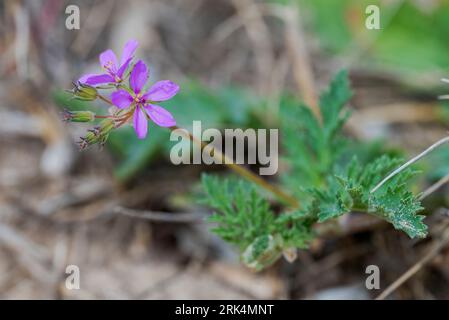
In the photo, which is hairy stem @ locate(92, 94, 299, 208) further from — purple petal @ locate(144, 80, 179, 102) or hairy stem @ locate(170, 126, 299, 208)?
purple petal @ locate(144, 80, 179, 102)

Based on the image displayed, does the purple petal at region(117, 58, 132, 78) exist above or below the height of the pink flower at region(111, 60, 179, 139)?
above

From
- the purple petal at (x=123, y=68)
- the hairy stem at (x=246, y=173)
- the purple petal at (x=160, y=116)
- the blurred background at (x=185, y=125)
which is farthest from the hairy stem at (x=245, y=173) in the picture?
the blurred background at (x=185, y=125)

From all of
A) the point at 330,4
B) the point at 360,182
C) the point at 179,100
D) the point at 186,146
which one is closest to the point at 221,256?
the point at 186,146

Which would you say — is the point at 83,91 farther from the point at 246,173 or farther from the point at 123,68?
the point at 246,173

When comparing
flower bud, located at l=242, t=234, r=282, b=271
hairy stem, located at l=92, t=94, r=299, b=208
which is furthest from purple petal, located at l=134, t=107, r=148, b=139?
flower bud, located at l=242, t=234, r=282, b=271

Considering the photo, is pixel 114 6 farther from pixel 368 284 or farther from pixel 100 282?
pixel 368 284

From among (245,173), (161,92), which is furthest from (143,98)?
(245,173)

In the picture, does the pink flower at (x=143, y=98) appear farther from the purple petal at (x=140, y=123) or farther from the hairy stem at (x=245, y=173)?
the hairy stem at (x=245, y=173)
